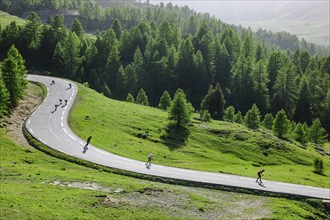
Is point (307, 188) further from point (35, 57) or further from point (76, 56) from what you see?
point (35, 57)

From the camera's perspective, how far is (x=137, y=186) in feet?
155

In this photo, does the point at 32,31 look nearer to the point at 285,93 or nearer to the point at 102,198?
the point at 285,93

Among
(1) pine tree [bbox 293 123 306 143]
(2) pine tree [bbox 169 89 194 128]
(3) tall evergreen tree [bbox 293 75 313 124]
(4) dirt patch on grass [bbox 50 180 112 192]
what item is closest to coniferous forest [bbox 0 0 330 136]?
(3) tall evergreen tree [bbox 293 75 313 124]

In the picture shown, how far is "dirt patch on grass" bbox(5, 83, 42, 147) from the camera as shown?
63.4 m

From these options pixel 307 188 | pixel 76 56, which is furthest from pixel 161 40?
pixel 307 188

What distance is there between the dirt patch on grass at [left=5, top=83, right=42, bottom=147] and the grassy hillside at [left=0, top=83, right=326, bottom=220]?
234 inches

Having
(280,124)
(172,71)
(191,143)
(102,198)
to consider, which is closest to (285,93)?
(172,71)

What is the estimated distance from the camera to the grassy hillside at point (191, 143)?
6894 centimetres

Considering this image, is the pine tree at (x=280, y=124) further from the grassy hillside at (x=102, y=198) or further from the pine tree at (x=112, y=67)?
the pine tree at (x=112, y=67)

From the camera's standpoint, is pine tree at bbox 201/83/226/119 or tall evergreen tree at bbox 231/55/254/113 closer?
pine tree at bbox 201/83/226/119

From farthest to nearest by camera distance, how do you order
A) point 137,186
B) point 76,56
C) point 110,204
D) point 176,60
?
point 176,60 → point 76,56 → point 137,186 → point 110,204

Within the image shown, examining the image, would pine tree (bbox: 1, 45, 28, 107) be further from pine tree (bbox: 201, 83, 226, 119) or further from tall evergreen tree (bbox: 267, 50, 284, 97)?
tall evergreen tree (bbox: 267, 50, 284, 97)

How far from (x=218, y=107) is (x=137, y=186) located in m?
82.2

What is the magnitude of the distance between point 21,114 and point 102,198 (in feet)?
143
